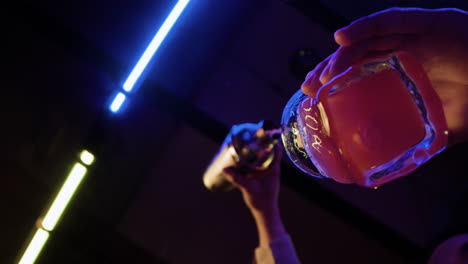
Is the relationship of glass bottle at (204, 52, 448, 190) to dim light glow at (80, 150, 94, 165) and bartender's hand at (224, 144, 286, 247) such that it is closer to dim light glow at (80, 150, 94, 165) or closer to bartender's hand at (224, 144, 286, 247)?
bartender's hand at (224, 144, 286, 247)

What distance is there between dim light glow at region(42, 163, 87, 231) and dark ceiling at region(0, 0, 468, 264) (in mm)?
384

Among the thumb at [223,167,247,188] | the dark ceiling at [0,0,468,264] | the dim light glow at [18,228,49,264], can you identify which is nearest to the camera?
the thumb at [223,167,247,188]

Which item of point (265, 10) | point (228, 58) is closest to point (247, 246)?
point (228, 58)

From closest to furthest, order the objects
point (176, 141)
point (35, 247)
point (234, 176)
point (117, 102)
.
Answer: point (234, 176) < point (35, 247) < point (117, 102) < point (176, 141)

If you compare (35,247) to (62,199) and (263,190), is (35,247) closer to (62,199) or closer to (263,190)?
(62,199)

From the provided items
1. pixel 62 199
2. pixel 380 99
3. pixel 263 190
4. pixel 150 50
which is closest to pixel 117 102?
pixel 150 50

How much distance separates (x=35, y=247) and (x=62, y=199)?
199 millimetres

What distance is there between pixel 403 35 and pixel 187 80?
3.92 feet

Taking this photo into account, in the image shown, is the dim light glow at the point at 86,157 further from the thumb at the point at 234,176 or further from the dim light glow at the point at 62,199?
the thumb at the point at 234,176

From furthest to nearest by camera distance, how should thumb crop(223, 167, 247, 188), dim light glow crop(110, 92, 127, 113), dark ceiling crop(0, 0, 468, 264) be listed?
dark ceiling crop(0, 0, 468, 264), dim light glow crop(110, 92, 127, 113), thumb crop(223, 167, 247, 188)

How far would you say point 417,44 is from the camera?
2.74ft

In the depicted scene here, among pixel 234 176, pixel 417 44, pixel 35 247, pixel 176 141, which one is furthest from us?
pixel 176 141

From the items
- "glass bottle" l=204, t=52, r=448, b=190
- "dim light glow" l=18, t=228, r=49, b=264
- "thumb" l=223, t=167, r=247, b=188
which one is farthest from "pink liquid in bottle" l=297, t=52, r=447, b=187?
"dim light glow" l=18, t=228, r=49, b=264

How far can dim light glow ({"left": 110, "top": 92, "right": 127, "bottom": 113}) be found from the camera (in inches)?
51.0
